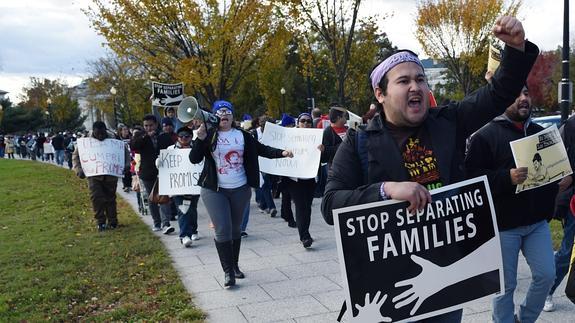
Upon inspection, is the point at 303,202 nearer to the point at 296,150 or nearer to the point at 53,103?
the point at 296,150

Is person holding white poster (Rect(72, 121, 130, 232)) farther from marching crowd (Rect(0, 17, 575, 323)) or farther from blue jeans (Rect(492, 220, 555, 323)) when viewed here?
blue jeans (Rect(492, 220, 555, 323))

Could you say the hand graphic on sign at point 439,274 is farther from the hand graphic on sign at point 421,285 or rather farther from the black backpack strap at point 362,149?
the black backpack strap at point 362,149

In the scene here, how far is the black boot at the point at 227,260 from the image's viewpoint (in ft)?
18.8

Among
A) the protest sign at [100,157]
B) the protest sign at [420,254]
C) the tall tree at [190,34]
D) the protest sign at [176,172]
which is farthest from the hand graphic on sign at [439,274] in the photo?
the tall tree at [190,34]

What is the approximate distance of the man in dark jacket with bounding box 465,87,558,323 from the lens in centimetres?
361

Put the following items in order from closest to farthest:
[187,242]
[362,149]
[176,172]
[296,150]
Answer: [362,149] → [187,242] → [176,172] → [296,150]

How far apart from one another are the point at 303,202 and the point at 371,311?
5.12 metres

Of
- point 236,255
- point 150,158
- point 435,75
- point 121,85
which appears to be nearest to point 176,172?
point 150,158

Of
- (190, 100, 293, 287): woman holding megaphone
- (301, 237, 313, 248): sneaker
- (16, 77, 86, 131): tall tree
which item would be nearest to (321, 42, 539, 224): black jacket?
(190, 100, 293, 287): woman holding megaphone

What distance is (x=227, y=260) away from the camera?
19.0ft

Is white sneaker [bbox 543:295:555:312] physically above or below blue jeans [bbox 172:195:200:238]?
below

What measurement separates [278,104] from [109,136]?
34986 mm

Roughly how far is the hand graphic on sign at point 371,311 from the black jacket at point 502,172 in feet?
5.14

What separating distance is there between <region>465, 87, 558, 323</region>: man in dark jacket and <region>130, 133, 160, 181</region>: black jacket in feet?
21.5
